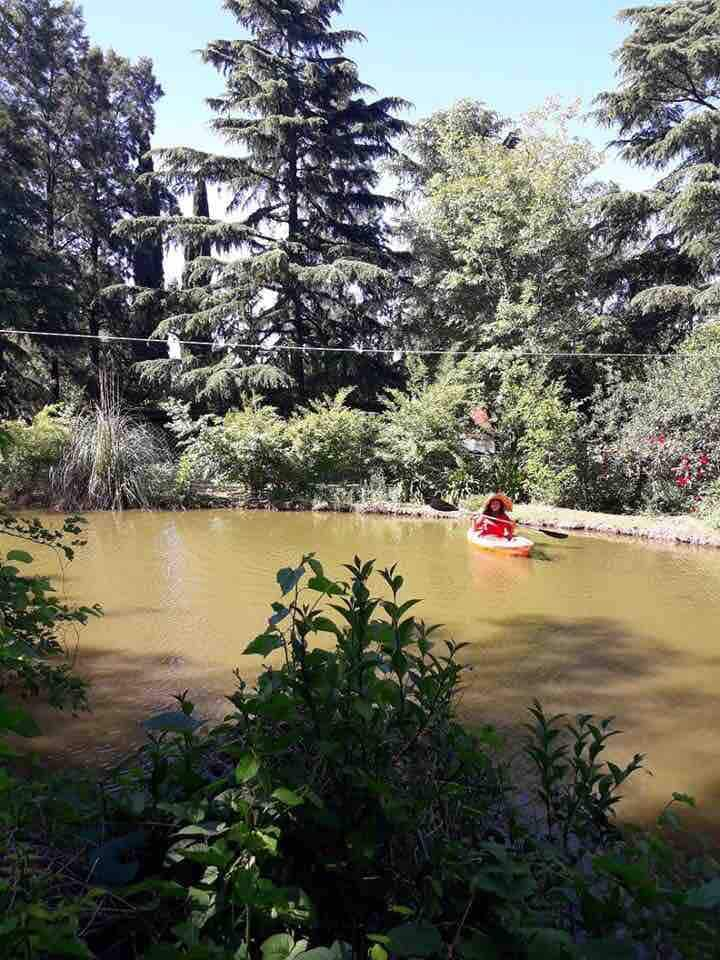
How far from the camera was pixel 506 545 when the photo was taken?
8.84 m

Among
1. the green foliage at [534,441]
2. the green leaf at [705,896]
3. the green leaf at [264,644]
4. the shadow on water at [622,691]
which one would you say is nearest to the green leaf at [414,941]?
the green leaf at [705,896]

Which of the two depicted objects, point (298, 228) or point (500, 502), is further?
point (298, 228)

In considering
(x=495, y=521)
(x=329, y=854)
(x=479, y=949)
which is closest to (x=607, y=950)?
(x=479, y=949)

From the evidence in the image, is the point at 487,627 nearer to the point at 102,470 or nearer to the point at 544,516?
the point at 544,516

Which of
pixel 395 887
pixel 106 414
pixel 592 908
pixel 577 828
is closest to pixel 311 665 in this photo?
pixel 395 887

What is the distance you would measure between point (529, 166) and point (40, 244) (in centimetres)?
1356

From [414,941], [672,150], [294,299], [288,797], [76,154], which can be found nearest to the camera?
[414,941]

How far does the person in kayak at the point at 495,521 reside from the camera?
30.5 ft

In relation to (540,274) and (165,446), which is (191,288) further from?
(540,274)

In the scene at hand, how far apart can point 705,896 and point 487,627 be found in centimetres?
500

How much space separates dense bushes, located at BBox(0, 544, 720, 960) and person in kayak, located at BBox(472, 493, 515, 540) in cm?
744

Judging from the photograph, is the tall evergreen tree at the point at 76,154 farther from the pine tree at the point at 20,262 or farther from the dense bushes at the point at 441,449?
the dense bushes at the point at 441,449

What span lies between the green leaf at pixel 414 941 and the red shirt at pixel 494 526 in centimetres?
836

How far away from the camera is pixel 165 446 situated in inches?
563
